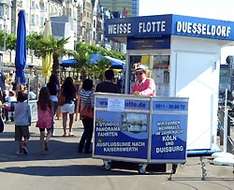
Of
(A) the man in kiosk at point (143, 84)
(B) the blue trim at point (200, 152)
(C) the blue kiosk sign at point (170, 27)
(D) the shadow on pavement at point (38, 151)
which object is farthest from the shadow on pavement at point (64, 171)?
(C) the blue kiosk sign at point (170, 27)

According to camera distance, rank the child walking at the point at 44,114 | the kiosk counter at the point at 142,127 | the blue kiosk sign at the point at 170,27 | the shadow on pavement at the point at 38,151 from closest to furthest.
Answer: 1. the kiosk counter at the point at 142,127
2. the blue kiosk sign at the point at 170,27
3. the shadow on pavement at the point at 38,151
4. the child walking at the point at 44,114

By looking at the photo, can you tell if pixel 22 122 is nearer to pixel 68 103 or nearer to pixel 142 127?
pixel 142 127

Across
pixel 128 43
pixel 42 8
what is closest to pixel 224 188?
pixel 128 43

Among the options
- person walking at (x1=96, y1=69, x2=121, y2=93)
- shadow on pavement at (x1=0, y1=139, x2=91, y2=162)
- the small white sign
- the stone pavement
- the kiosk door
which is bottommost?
the stone pavement

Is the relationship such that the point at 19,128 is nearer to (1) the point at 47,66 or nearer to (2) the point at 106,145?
(2) the point at 106,145

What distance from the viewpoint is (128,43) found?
13906mm

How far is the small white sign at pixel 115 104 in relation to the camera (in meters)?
11.0

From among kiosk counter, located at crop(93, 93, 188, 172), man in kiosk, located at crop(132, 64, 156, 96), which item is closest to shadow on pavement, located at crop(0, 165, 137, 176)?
kiosk counter, located at crop(93, 93, 188, 172)

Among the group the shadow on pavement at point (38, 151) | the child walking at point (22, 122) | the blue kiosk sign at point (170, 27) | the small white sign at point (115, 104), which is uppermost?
the blue kiosk sign at point (170, 27)

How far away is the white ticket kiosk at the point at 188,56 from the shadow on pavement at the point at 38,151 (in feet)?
7.82

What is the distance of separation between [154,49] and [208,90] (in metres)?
1.50

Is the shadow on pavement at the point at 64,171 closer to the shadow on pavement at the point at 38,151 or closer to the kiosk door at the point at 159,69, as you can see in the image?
the shadow on pavement at the point at 38,151

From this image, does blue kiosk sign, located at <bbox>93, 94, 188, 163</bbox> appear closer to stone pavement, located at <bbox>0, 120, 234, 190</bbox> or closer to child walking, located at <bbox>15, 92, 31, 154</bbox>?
stone pavement, located at <bbox>0, 120, 234, 190</bbox>

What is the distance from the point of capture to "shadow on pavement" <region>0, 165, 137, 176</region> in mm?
10867
